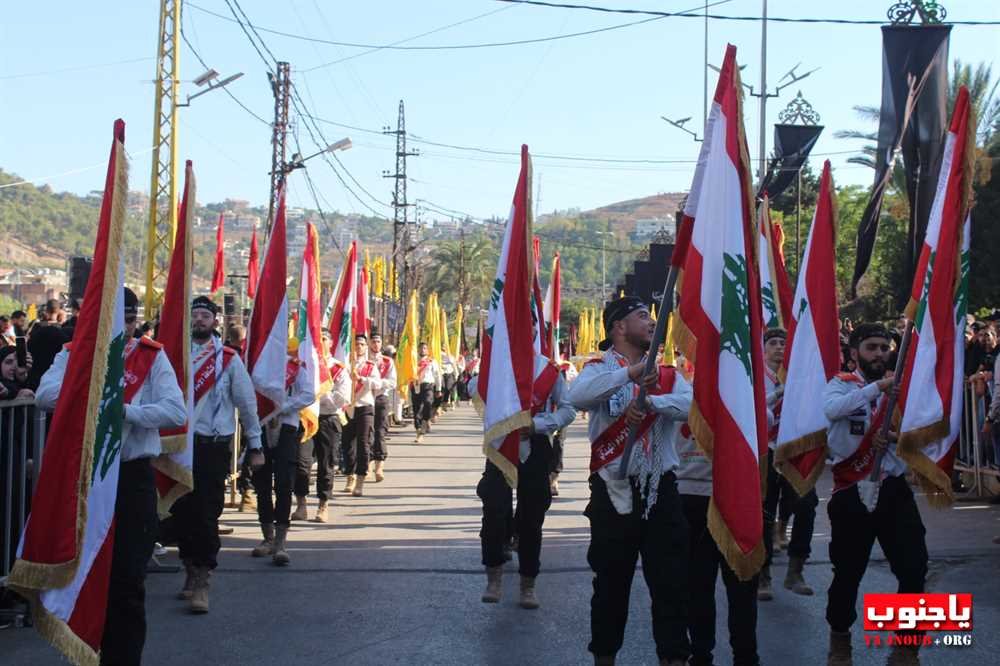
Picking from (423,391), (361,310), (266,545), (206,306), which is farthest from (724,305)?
(423,391)

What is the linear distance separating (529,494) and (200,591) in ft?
7.78

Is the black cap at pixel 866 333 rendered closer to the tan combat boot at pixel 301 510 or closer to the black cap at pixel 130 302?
the black cap at pixel 130 302

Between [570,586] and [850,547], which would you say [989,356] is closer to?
[570,586]

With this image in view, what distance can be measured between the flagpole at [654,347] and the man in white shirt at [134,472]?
227 cm

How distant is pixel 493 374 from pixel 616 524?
279 cm

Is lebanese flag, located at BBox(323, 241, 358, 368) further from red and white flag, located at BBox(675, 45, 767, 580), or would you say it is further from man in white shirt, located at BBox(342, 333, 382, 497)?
red and white flag, located at BBox(675, 45, 767, 580)

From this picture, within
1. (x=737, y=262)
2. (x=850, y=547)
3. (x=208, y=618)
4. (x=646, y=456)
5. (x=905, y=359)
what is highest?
(x=737, y=262)

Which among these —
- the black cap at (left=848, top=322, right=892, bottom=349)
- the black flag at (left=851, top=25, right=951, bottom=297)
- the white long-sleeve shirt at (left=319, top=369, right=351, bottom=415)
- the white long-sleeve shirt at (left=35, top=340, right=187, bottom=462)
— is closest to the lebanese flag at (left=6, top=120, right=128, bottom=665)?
the white long-sleeve shirt at (left=35, top=340, right=187, bottom=462)

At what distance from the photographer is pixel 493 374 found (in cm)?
904

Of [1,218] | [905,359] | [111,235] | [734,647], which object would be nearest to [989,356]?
[905,359]

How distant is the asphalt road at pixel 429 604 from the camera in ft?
24.3

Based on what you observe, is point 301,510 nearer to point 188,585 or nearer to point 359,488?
point 359,488

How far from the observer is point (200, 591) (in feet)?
28.5

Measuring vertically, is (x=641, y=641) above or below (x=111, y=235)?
below
